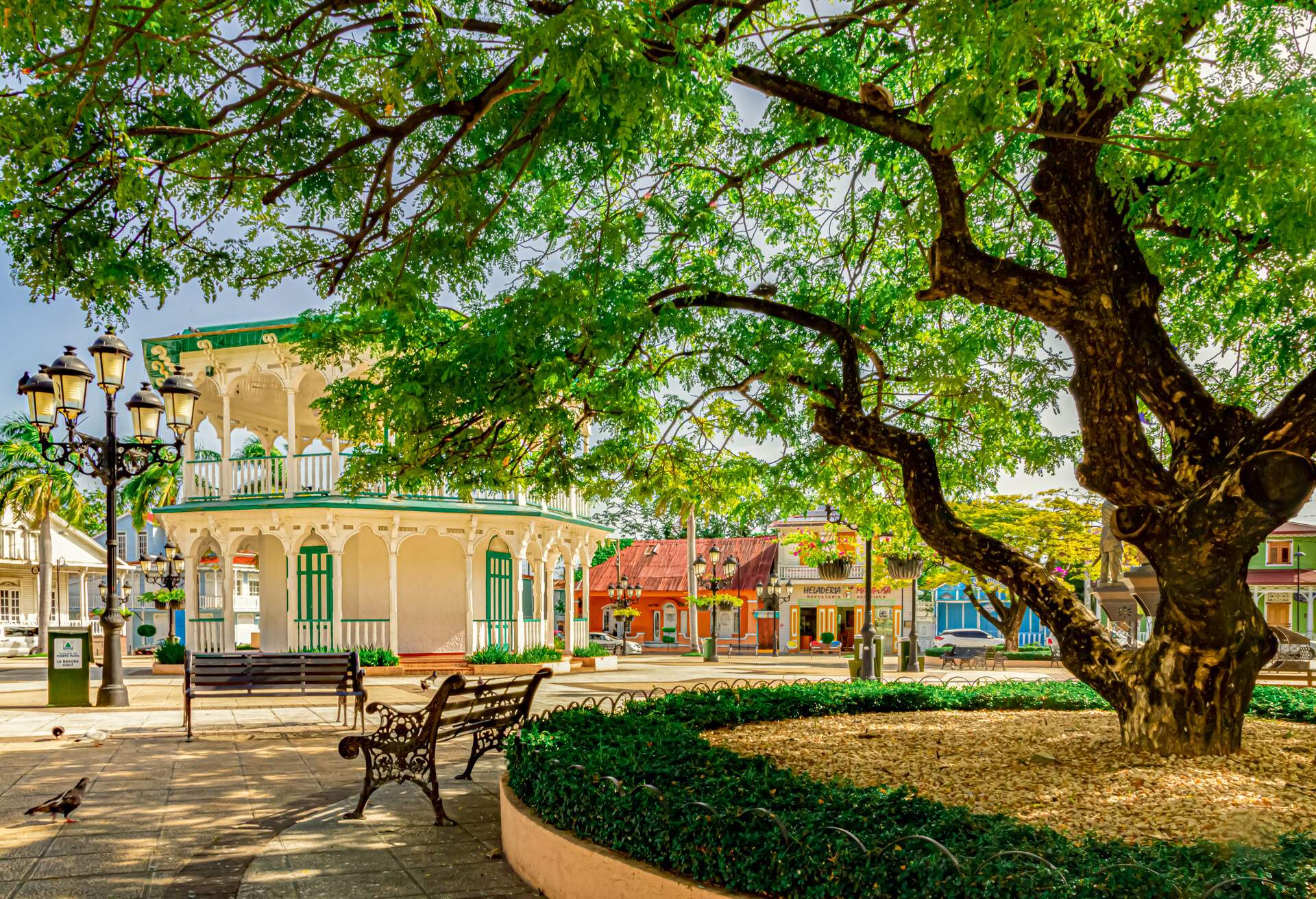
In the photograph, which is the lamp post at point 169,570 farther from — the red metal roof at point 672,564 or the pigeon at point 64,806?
the pigeon at point 64,806

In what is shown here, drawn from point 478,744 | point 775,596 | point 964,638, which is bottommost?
point 964,638

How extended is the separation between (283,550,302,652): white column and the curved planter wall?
1758 cm

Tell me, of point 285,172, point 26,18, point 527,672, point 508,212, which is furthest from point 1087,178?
point 527,672

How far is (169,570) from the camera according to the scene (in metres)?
34.3

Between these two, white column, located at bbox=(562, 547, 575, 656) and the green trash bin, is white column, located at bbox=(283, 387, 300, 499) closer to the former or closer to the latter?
the green trash bin

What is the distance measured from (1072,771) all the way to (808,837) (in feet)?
9.78

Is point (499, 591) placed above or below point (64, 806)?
above

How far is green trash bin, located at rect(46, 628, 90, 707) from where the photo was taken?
16.0 m

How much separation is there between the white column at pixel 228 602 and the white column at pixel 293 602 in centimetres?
134

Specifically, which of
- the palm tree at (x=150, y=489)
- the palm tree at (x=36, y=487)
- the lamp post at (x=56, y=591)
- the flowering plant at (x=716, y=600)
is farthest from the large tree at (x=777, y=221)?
the lamp post at (x=56, y=591)

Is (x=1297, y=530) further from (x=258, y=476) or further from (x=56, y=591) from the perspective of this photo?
(x=56, y=591)

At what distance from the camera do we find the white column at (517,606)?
24641 millimetres

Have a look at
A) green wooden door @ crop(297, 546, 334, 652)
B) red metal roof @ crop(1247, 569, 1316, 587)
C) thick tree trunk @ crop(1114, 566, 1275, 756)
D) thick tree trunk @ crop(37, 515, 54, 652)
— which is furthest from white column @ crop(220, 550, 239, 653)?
red metal roof @ crop(1247, 569, 1316, 587)

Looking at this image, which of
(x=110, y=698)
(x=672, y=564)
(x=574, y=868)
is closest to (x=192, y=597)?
(x=110, y=698)
